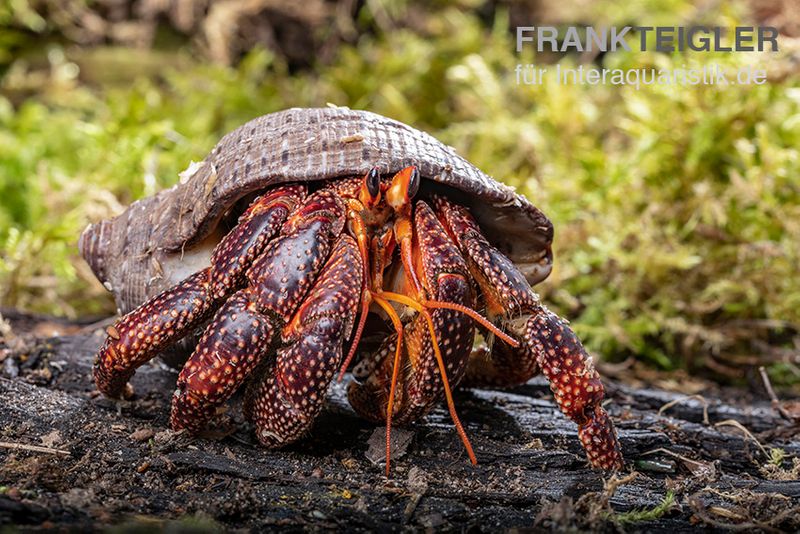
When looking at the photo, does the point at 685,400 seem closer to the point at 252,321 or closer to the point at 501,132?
the point at 252,321

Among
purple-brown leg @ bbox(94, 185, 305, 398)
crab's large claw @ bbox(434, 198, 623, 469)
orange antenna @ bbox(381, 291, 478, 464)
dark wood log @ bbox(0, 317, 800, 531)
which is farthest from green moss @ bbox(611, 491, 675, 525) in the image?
purple-brown leg @ bbox(94, 185, 305, 398)

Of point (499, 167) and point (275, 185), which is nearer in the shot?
point (275, 185)

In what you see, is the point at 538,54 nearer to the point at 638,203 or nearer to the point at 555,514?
the point at 638,203

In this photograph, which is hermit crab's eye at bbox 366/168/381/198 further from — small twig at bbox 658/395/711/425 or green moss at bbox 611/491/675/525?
small twig at bbox 658/395/711/425

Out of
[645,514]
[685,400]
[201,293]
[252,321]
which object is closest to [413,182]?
[252,321]

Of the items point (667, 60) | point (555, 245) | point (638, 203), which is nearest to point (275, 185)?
point (555, 245)

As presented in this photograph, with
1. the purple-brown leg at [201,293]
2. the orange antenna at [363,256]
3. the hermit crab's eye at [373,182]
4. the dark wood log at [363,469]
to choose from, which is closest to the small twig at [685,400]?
the dark wood log at [363,469]

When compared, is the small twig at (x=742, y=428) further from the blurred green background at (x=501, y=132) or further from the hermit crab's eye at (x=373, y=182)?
the hermit crab's eye at (x=373, y=182)
